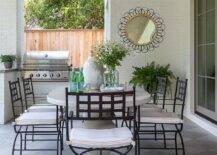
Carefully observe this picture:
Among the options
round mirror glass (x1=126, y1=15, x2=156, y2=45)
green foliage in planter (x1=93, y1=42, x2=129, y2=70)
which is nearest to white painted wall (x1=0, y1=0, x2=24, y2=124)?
round mirror glass (x1=126, y1=15, x2=156, y2=45)

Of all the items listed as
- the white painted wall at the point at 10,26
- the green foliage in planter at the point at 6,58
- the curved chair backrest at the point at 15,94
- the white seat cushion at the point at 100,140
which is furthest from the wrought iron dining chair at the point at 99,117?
the white painted wall at the point at 10,26

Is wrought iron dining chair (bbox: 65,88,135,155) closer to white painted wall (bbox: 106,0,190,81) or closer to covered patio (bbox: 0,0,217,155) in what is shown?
covered patio (bbox: 0,0,217,155)

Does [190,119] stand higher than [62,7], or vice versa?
[62,7]

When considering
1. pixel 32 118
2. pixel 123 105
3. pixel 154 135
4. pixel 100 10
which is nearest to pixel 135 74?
pixel 154 135

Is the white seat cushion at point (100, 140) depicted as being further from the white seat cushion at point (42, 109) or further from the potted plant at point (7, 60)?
the potted plant at point (7, 60)

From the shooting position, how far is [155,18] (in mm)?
6871

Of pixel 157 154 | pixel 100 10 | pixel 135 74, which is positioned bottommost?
pixel 157 154

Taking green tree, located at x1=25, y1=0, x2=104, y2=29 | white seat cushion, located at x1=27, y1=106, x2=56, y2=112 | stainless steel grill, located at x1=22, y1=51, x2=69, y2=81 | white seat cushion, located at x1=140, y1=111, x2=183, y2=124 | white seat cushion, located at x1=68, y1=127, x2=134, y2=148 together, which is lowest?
white seat cushion, located at x1=68, y1=127, x2=134, y2=148

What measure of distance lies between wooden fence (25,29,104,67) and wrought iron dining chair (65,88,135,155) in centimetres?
488

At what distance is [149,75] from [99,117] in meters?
3.27

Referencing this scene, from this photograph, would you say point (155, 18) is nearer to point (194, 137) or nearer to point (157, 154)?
point (194, 137)

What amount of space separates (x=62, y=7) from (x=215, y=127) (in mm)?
7389

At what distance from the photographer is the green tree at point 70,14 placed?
37.2ft

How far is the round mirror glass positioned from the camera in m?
6.87
